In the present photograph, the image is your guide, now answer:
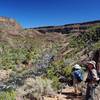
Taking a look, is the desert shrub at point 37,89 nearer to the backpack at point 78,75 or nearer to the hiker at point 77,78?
the hiker at point 77,78

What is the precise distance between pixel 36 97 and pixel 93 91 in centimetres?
322

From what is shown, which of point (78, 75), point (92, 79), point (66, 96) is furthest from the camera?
point (66, 96)

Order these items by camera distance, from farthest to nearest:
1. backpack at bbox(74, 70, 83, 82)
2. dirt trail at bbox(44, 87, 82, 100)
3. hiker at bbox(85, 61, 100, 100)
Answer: backpack at bbox(74, 70, 83, 82)
dirt trail at bbox(44, 87, 82, 100)
hiker at bbox(85, 61, 100, 100)

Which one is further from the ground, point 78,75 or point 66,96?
point 78,75

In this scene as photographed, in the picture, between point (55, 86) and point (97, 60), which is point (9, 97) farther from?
point (97, 60)

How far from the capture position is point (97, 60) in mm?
15539

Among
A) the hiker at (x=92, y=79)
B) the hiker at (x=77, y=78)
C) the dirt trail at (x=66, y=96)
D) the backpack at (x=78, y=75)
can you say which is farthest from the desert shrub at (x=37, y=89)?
the hiker at (x=92, y=79)

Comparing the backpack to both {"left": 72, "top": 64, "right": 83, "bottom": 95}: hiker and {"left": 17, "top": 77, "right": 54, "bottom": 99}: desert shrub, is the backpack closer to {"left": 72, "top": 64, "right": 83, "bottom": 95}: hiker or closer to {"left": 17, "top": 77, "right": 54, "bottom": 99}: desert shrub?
{"left": 72, "top": 64, "right": 83, "bottom": 95}: hiker

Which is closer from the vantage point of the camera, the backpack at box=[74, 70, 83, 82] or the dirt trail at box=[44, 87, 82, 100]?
the dirt trail at box=[44, 87, 82, 100]

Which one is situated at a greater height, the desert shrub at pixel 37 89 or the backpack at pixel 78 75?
the backpack at pixel 78 75

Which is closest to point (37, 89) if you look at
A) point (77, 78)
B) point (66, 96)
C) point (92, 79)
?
point (66, 96)

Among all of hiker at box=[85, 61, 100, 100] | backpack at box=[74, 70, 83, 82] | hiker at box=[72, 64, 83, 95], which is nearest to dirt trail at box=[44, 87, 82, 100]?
hiker at box=[72, 64, 83, 95]

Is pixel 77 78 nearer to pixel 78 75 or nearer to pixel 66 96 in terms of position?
pixel 78 75

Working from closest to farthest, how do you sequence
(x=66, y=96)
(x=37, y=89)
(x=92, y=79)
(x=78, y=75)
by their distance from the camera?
(x=92, y=79) < (x=37, y=89) < (x=78, y=75) < (x=66, y=96)
